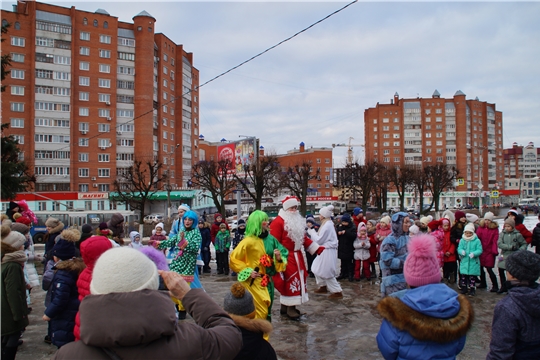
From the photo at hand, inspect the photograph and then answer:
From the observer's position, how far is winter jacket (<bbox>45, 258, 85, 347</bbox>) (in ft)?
14.6

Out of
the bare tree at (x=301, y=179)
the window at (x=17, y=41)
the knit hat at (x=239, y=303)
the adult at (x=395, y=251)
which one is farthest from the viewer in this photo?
the window at (x=17, y=41)

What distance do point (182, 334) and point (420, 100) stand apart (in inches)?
4033

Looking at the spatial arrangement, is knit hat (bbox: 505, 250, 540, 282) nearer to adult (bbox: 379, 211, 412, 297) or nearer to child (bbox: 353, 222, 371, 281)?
adult (bbox: 379, 211, 412, 297)

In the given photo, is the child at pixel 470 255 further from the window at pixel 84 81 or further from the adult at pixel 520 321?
the window at pixel 84 81

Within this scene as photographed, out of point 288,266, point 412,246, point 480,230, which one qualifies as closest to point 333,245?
point 288,266

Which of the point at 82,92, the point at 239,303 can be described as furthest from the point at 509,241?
the point at 82,92

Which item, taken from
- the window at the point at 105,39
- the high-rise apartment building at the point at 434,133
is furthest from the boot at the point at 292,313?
the high-rise apartment building at the point at 434,133

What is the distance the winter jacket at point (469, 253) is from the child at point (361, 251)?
7.91 feet

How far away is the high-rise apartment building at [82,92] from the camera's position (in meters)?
51.1

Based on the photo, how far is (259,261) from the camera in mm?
5695

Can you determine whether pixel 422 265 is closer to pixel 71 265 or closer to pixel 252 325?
pixel 252 325

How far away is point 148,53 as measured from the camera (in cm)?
5653

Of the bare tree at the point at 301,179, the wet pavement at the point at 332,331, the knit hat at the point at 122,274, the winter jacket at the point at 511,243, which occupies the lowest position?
the wet pavement at the point at 332,331

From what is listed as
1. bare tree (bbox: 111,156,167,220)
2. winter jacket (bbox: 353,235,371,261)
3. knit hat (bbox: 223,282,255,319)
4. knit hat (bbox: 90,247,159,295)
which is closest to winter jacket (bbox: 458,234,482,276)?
winter jacket (bbox: 353,235,371,261)
